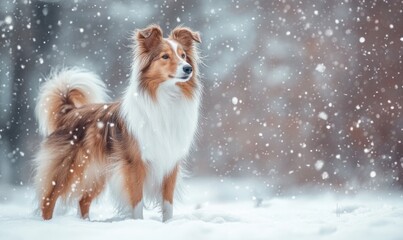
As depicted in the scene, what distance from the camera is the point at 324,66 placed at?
4270 millimetres

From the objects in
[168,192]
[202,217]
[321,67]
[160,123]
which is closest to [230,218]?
[202,217]

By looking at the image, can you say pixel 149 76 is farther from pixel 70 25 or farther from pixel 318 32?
pixel 318 32

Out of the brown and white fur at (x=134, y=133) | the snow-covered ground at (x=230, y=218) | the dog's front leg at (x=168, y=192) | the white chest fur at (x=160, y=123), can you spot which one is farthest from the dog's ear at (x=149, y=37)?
the snow-covered ground at (x=230, y=218)

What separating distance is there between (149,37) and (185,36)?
254mm

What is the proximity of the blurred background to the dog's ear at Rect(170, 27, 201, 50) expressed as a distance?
39 cm

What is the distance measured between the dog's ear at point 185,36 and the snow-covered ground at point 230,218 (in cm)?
98

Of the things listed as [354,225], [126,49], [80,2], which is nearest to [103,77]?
[126,49]

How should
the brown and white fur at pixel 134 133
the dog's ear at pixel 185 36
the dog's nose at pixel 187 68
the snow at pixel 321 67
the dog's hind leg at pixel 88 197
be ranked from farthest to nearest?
1. the snow at pixel 321 67
2. the dog's hind leg at pixel 88 197
3. the dog's ear at pixel 185 36
4. the brown and white fur at pixel 134 133
5. the dog's nose at pixel 187 68

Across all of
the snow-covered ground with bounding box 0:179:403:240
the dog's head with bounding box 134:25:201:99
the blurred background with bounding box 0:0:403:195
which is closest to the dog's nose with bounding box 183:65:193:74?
the dog's head with bounding box 134:25:201:99

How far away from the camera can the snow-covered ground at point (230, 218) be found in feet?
8.66

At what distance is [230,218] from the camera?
10.8ft

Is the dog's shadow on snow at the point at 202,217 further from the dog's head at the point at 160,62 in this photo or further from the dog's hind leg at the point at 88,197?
the dog's head at the point at 160,62

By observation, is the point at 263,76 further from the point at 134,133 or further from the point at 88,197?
the point at 88,197

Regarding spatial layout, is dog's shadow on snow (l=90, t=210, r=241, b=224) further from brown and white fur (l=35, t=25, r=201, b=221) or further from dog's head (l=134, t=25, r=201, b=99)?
dog's head (l=134, t=25, r=201, b=99)
